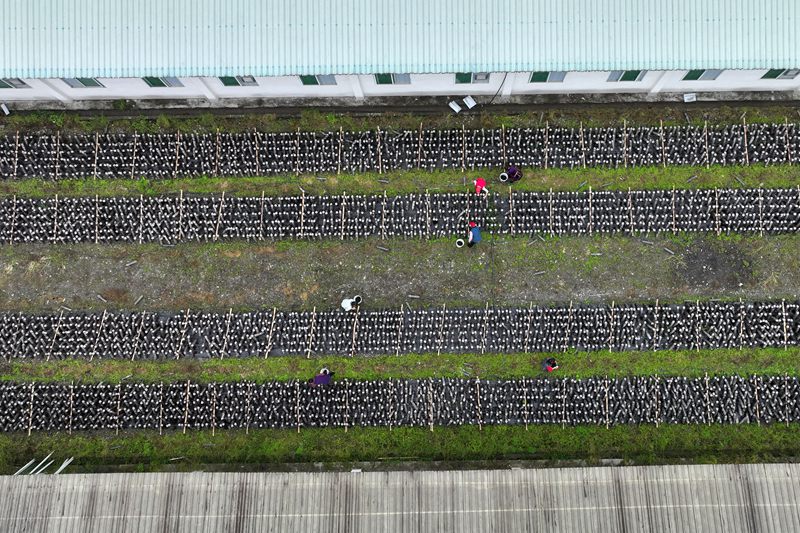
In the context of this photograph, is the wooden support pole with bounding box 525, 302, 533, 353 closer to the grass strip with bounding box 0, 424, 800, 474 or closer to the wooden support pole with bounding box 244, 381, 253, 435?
the grass strip with bounding box 0, 424, 800, 474

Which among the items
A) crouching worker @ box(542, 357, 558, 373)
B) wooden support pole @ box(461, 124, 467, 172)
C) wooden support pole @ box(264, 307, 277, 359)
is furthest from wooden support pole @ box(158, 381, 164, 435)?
crouching worker @ box(542, 357, 558, 373)

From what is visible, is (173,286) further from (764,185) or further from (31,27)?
(764,185)

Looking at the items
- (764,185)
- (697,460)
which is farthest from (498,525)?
(764,185)

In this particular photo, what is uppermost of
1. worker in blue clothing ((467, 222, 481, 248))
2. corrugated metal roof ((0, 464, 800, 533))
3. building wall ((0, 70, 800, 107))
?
building wall ((0, 70, 800, 107))

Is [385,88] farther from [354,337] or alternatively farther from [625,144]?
[354,337]

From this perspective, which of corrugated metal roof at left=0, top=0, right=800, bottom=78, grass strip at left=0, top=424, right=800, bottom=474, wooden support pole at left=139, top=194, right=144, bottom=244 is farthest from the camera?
wooden support pole at left=139, top=194, right=144, bottom=244
